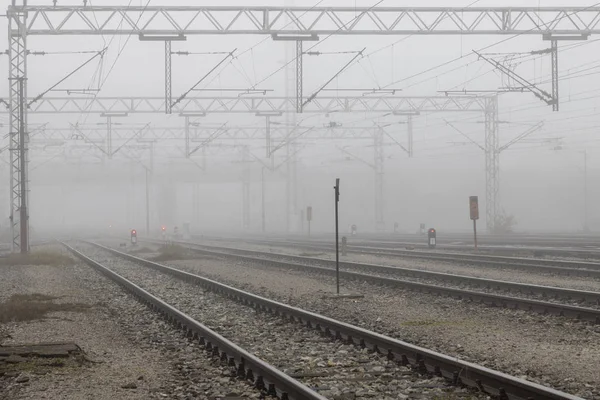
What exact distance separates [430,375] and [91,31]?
2313 centimetres

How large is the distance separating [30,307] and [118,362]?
6564mm

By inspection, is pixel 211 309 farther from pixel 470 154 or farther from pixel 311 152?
pixel 470 154

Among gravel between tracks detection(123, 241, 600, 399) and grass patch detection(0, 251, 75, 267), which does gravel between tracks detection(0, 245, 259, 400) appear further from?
grass patch detection(0, 251, 75, 267)

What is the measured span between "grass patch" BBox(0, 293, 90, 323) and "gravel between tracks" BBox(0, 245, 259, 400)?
303 mm

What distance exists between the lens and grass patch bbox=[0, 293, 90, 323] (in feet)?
49.3

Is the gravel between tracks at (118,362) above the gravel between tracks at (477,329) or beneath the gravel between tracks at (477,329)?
beneath

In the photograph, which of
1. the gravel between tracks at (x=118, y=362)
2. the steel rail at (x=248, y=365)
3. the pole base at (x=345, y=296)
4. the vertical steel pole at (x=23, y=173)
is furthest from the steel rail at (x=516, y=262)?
the vertical steel pole at (x=23, y=173)

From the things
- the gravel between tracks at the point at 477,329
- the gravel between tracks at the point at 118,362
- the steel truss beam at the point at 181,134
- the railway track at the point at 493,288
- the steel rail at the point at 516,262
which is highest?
the steel truss beam at the point at 181,134

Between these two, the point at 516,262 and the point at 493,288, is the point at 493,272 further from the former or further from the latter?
the point at 493,288

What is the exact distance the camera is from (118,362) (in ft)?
33.8

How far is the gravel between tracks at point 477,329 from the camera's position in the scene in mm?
9039

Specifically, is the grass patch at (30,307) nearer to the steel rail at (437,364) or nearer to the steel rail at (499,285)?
the steel rail at (437,364)

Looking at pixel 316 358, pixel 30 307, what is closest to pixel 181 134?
pixel 30 307

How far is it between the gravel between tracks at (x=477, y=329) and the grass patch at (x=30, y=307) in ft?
14.4
